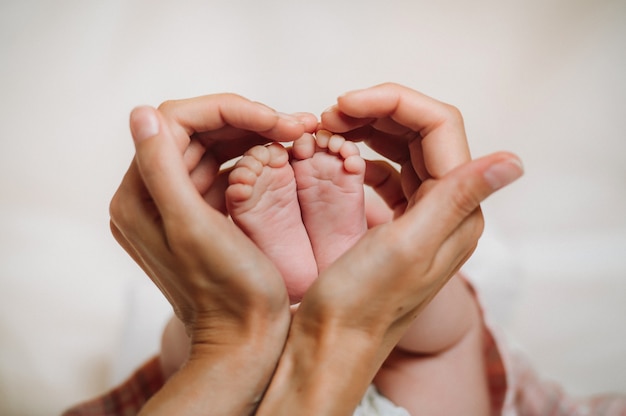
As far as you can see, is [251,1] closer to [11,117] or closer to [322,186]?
[11,117]

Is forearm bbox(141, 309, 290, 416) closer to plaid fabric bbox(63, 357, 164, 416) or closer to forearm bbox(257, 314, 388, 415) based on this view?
forearm bbox(257, 314, 388, 415)

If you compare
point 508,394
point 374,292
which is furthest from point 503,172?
point 508,394

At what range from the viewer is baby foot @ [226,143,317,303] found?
609mm

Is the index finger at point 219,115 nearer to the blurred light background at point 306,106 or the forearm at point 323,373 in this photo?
the forearm at point 323,373

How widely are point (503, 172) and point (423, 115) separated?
0.14 meters

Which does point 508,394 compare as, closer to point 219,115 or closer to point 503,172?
point 503,172

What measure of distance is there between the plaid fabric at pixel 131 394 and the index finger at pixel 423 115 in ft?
1.68

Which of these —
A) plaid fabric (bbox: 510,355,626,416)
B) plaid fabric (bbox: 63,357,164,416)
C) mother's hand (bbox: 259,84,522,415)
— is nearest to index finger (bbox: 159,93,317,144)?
mother's hand (bbox: 259,84,522,415)

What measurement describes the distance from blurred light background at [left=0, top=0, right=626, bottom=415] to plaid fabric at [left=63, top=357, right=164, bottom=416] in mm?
161

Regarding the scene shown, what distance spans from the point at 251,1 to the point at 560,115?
0.70m

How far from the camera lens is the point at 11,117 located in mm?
1214

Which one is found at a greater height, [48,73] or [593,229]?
[48,73]

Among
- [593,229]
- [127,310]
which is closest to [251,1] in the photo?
[127,310]

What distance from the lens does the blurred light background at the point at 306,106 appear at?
1.04 metres
